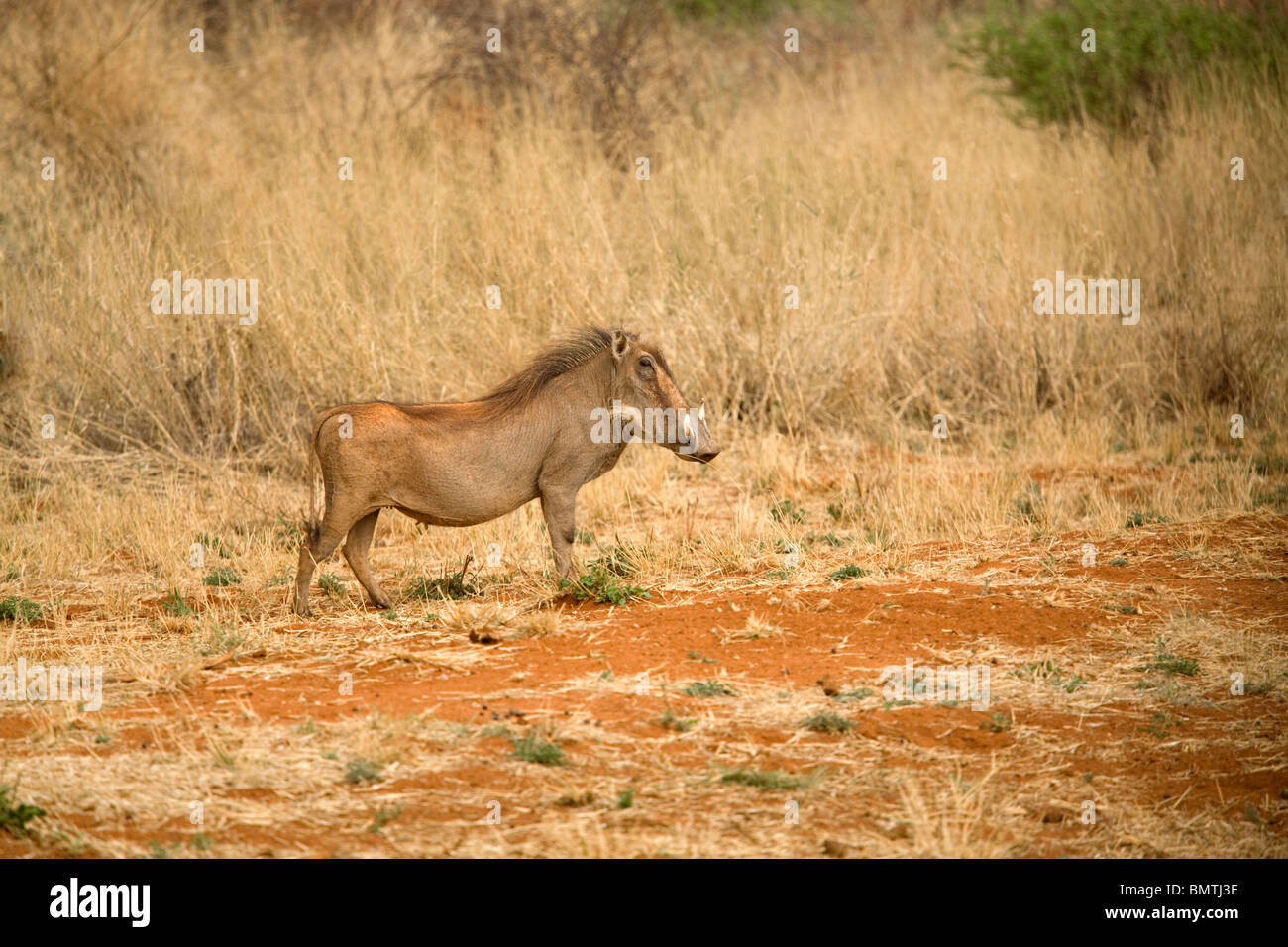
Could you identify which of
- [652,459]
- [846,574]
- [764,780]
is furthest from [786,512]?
[764,780]

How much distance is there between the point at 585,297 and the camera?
9.29 meters

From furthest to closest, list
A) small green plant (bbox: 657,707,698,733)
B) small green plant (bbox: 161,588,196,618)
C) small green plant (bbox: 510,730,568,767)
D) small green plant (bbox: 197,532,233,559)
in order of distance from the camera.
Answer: small green plant (bbox: 197,532,233,559) < small green plant (bbox: 161,588,196,618) < small green plant (bbox: 657,707,698,733) < small green plant (bbox: 510,730,568,767)

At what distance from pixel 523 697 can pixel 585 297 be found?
4858 millimetres

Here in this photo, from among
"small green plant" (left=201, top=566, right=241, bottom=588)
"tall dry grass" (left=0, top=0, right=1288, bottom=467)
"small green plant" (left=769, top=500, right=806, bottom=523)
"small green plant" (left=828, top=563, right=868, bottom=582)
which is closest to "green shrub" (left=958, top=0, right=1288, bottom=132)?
"tall dry grass" (left=0, top=0, right=1288, bottom=467)

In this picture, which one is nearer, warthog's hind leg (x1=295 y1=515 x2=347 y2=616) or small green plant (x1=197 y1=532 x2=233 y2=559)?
warthog's hind leg (x1=295 y1=515 x2=347 y2=616)

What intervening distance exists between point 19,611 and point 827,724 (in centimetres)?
386

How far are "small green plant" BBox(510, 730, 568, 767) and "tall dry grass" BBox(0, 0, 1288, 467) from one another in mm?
4839

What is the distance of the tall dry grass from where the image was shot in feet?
30.0

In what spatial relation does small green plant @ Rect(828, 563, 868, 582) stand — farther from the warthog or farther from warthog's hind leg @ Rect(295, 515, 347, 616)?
warthog's hind leg @ Rect(295, 515, 347, 616)

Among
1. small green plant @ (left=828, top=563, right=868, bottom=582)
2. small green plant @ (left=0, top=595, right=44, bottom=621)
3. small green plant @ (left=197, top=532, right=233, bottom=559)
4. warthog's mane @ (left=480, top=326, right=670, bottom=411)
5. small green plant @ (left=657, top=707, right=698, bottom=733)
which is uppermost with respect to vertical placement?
warthog's mane @ (left=480, top=326, right=670, bottom=411)

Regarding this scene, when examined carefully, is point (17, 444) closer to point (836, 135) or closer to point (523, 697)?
point (523, 697)

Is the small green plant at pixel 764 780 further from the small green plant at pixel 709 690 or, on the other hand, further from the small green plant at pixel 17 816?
the small green plant at pixel 17 816

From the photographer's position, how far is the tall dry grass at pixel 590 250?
9133 mm

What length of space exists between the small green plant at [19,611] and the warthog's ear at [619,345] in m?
2.91
